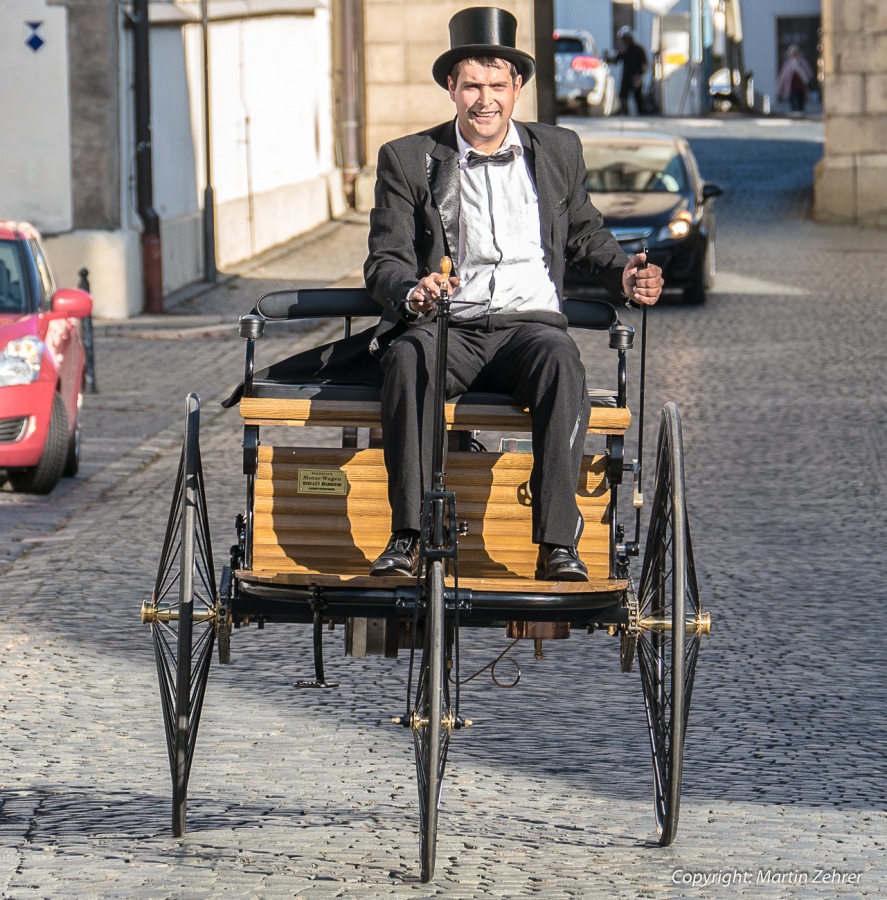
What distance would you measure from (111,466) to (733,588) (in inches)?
197

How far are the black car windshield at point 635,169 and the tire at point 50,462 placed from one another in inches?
457

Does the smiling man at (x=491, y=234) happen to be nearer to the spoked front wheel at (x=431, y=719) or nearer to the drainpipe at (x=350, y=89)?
the spoked front wheel at (x=431, y=719)

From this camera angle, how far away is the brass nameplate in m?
5.68

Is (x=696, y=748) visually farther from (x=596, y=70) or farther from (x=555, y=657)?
(x=596, y=70)

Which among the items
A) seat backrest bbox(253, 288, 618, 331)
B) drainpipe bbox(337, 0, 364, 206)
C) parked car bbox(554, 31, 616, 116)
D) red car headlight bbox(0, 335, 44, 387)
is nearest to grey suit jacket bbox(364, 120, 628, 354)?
seat backrest bbox(253, 288, 618, 331)

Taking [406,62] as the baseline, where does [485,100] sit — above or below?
below

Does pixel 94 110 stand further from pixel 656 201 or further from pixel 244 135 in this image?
pixel 244 135

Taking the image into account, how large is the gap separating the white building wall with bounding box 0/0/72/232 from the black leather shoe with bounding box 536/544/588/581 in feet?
55.8

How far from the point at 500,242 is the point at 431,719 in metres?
1.48

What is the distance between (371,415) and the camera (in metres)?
5.54

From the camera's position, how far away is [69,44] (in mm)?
21641

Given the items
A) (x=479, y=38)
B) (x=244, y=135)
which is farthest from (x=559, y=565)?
(x=244, y=135)

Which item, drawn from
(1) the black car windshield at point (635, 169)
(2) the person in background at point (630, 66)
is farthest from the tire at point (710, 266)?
(2) the person in background at point (630, 66)

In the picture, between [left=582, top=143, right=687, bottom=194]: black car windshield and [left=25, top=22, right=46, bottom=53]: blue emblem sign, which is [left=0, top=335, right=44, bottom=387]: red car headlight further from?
[left=582, top=143, right=687, bottom=194]: black car windshield
